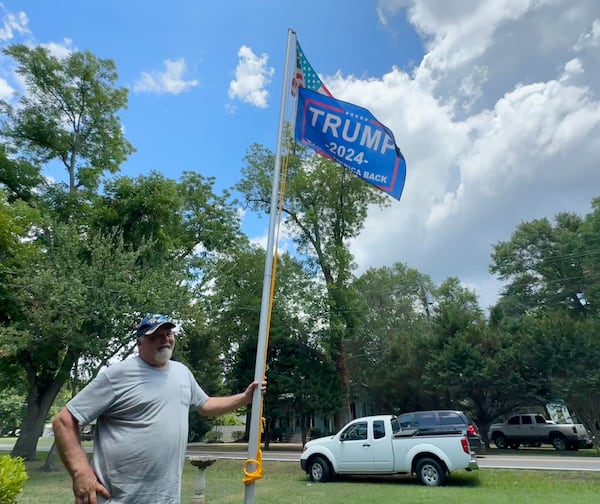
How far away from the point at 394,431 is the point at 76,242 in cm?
1179

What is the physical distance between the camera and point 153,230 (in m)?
18.1

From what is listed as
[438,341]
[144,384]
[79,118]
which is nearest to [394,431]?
[144,384]

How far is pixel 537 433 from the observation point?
74.8 feet

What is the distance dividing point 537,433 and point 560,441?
1099mm

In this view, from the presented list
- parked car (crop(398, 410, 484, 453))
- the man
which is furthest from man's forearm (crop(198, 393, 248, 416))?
parked car (crop(398, 410, 484, 453))

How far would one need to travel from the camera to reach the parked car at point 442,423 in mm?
11656

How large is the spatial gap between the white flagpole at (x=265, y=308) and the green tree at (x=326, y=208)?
21.6 m

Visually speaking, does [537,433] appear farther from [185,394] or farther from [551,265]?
[185,394]

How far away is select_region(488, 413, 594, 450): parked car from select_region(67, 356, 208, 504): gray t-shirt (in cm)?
2463

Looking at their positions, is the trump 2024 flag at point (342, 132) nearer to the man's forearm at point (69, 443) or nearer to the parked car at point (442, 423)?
the man's forearm at point (69, 443)

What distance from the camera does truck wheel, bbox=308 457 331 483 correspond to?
40.6 ft

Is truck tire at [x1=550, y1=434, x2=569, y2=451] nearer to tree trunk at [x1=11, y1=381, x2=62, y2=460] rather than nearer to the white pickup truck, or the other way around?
the white pickup truck

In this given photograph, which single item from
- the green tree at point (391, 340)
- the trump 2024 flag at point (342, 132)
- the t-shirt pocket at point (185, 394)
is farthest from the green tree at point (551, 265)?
the t-shirt pocket at point (185, 394)

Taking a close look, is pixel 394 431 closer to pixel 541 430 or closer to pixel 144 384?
pixel 144 384
